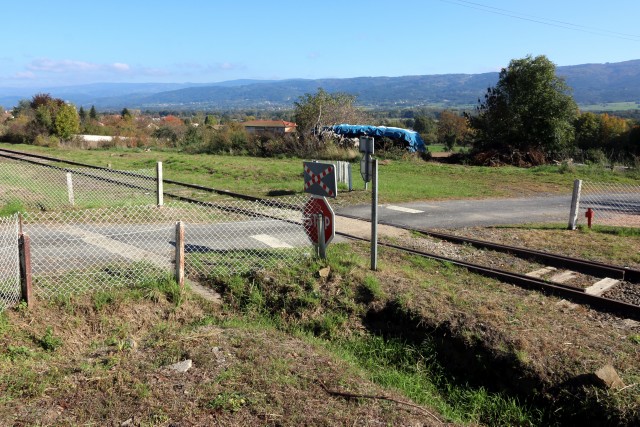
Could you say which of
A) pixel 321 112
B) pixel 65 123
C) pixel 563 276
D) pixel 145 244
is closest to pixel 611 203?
pixel 563 276

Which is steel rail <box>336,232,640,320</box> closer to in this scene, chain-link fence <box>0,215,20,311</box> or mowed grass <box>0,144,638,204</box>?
chain-link fence <box>0,215,20,311</box>

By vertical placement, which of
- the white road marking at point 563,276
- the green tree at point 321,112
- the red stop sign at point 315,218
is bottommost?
the white road marking at point 563,276

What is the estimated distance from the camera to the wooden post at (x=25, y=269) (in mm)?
6348

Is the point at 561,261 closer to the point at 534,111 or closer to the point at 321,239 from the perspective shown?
the point at 321,239

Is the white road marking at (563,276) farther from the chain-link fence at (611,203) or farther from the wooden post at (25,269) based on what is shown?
the wooden post at (25,269)

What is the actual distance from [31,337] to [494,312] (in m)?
5.33

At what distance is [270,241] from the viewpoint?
10.3 m

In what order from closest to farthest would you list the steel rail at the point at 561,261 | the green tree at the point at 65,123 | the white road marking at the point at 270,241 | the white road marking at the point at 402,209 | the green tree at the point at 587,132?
the steel rail at the point at 561,261, the white road marking at the point at 270,241, the white road marking at the point at 402,209, the green tree at the point at 65,123, the green tree at the point at 587,132

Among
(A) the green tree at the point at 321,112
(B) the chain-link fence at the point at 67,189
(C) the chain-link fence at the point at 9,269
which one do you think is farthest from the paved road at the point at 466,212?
(A) the green tree at the point at 321,112

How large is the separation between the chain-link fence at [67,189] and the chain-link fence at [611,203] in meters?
12.3

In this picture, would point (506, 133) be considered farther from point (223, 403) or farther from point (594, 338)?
point (223, 403)

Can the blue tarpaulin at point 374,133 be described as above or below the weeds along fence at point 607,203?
above

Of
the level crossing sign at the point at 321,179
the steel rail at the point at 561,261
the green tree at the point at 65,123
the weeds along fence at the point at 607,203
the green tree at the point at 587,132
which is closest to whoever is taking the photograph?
the level crossing sign at the point at 321,179

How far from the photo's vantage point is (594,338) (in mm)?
6211
